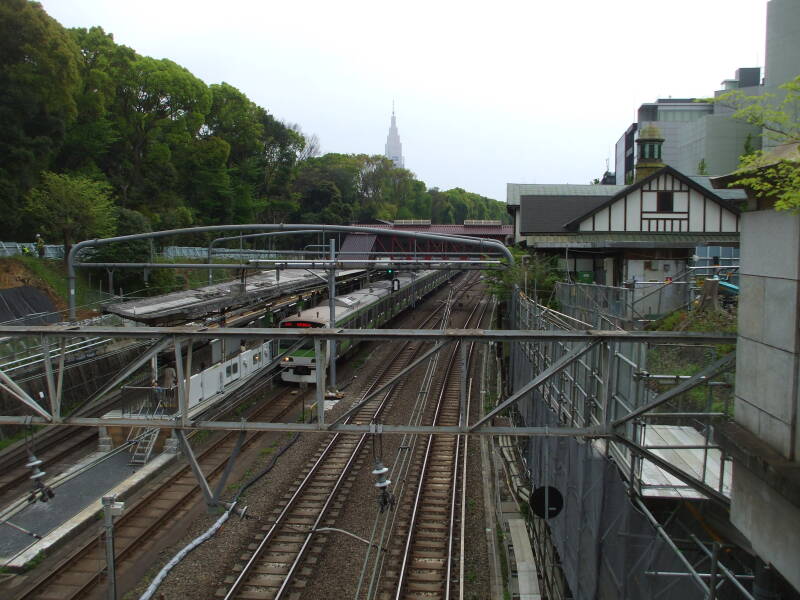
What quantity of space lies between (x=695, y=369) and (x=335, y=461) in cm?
798

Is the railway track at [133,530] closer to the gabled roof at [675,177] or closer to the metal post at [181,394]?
the metal post at [181,394]

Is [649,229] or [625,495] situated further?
[649,229]

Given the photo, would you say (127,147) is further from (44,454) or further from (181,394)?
(181,394)

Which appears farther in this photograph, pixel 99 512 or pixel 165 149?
pixel 165 149

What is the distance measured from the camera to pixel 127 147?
35031 millimetres

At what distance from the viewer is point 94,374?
18.3m

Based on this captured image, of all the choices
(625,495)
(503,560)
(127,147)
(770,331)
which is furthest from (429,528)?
(127,147)

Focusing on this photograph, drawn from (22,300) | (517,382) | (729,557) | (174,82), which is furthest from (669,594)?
(174,82)

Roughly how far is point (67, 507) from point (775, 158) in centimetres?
1273

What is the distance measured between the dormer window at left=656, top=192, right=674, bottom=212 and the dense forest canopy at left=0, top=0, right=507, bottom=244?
70.2 feet

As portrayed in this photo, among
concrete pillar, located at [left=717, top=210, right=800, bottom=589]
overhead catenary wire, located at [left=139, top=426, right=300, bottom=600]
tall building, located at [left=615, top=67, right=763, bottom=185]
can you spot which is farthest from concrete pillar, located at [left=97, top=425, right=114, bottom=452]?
tall building, located at [left=615, top=67, right=763, bottom=185]

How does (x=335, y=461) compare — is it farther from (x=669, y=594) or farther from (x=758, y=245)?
(x=758, y=245)

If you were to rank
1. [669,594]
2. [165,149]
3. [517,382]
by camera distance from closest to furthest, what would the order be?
[669,594] < [517,382] < [165,149]

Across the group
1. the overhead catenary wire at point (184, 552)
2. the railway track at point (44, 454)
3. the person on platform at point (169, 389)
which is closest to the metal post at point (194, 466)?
the overhead catenary wire at point (184, 552)
